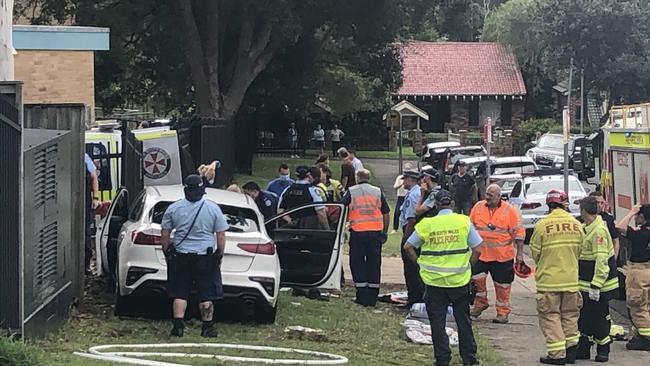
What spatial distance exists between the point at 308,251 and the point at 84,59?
1333cm

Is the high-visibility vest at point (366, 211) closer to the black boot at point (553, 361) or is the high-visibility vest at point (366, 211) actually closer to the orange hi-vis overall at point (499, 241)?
the orange hi-vis overall at point (499, 241)

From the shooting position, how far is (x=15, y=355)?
6.88 metres

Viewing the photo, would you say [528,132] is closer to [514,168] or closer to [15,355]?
[514,168]

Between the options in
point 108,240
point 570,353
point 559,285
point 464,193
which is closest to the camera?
point 559,285

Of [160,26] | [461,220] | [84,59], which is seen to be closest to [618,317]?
[461,220]

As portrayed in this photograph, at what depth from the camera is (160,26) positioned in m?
36.1

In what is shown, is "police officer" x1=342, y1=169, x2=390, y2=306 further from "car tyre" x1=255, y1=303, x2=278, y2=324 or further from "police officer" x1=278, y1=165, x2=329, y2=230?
"car tyre" x1=255, y1=303, x2=278, y2=324

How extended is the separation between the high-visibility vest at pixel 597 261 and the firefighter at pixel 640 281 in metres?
0.60

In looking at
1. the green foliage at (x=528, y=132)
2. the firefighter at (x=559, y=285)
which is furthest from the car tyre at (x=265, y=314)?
the green foliage at (x=528, y=132)

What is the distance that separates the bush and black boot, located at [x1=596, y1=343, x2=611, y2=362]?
19.3 ft

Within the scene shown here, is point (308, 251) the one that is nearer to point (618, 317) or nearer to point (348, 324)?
point (348, 324)

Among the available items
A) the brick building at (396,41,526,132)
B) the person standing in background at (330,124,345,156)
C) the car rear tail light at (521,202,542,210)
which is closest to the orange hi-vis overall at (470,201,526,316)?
the car rear tail light at (521,202,542,210)

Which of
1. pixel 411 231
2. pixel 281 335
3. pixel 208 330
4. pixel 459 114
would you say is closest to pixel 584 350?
pixel 281 335

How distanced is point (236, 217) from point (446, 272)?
2.61 m
